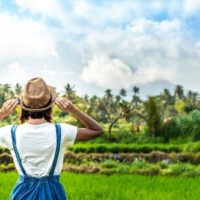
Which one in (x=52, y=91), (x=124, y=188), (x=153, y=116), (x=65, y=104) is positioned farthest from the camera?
(x=153, y=116)

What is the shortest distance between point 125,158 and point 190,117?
32.3ft

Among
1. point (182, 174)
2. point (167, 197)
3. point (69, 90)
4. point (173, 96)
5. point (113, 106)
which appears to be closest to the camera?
point (167, 197)

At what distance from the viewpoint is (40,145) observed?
335 centimetres

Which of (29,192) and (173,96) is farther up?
(173,96)

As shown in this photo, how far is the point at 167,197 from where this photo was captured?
690 cm

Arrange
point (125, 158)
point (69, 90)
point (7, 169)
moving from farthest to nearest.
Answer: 1. point (69, 90)
2. point (125, 158)
3. point (7, 169)

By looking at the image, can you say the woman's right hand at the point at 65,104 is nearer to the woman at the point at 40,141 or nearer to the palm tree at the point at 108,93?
the woman at the point at 40,141

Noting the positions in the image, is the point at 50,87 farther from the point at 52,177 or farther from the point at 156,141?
the point at 156,141

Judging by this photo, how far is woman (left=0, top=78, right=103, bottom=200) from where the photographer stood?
131 inches

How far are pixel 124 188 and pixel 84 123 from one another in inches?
168

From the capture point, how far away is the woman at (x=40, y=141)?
11.0ft

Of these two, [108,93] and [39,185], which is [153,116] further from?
[108,93]

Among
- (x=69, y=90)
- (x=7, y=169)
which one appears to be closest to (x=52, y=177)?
(x=7, y=169)

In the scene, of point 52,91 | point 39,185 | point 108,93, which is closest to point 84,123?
point 52,91
